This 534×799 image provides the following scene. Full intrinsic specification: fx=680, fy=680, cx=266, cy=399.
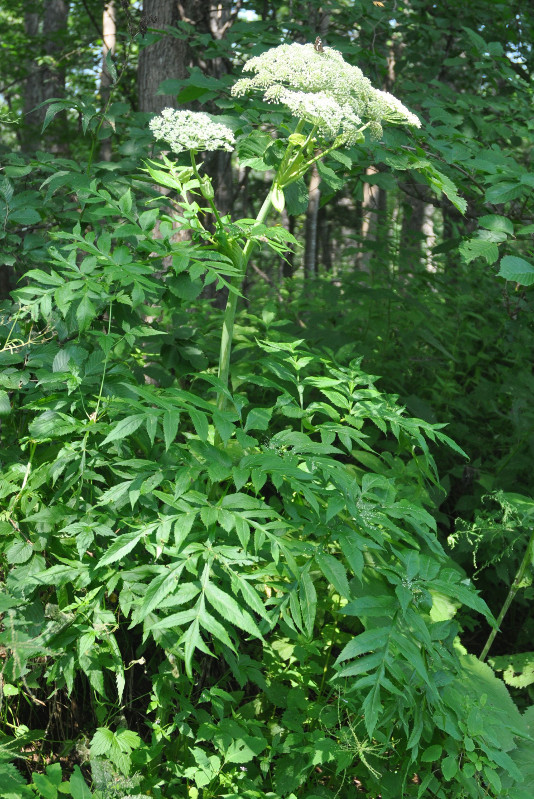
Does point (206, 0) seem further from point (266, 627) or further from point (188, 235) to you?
point (266, 627)

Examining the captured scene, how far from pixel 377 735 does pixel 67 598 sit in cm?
101

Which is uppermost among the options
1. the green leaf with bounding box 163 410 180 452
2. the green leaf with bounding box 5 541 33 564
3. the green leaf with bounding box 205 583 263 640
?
the green leaf with bounding box 163 410 180 452

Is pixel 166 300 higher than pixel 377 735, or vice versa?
pixel 166 300

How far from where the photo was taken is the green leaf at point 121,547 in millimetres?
1789

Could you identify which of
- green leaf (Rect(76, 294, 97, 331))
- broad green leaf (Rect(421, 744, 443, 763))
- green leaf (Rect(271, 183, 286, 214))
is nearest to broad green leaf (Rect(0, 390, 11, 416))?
green leaf (Rect(76, 294, 97, 331))

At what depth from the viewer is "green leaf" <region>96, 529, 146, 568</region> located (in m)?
1.79

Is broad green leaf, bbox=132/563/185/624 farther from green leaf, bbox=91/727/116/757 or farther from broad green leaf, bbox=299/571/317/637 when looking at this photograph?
green leaf, bbox=91/727/116/757

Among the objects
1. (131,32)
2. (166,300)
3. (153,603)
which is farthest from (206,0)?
(153,603)

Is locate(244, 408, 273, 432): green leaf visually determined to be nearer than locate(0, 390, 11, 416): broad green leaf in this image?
Yes

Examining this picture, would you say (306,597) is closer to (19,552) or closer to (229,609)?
(229,609)

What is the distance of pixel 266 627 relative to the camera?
190cm

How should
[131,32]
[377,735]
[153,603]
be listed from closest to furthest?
[153,603]
[377,735]
[131,32]

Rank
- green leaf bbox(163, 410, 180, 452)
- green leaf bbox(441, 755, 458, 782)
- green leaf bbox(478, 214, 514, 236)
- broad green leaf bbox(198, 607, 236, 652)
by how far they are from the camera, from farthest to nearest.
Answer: green leaf bbox(478, 214, 514, 236), green leaf bbox(441, 755, 458, 782), green leaf bbox(163, 410, 180, 452), broad green leaf bbox(198, 607, 236, 652)

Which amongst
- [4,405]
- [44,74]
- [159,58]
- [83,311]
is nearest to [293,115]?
[83,311]
